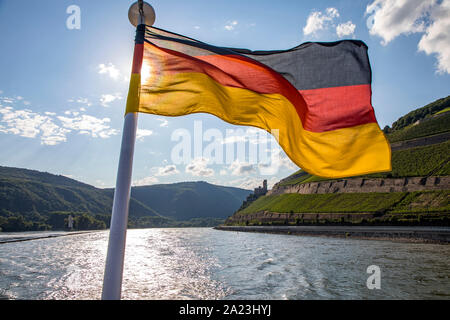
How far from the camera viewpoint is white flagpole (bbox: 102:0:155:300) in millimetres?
3682

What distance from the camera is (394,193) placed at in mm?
71250

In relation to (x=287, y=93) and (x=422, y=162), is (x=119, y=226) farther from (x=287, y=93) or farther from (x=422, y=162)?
(x=422, y=162)

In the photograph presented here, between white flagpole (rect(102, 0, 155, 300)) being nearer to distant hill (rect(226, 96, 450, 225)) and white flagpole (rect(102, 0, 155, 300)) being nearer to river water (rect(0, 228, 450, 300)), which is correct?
river water (rect(0, 228, 450, 300))

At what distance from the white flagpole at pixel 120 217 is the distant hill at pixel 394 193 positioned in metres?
57.1

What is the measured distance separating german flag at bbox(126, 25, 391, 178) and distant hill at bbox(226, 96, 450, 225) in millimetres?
53857

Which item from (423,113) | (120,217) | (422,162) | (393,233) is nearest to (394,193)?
(422,162)

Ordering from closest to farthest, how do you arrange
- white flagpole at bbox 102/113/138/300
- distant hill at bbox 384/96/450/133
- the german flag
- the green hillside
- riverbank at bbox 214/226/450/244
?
white flagpole at bbox 102/113/138/300, the german flag, riverbank at bbox 214/226/450/244, the green hillside, distant hill at bbox 384/96/450/133

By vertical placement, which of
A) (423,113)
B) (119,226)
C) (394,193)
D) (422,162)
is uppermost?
(423,113)

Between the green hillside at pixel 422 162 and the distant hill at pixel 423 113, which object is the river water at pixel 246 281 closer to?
the green hillside at pixel 422 162

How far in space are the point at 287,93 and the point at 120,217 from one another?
4.17 meters

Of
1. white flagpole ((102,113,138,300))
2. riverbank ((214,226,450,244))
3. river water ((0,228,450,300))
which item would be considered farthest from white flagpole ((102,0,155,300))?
riverbank ((214,226,450,244))

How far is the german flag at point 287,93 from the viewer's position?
17.6 feet

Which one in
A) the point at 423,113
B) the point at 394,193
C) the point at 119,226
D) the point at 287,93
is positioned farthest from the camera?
the point at 423,113

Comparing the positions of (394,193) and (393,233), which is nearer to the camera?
(393,233)
